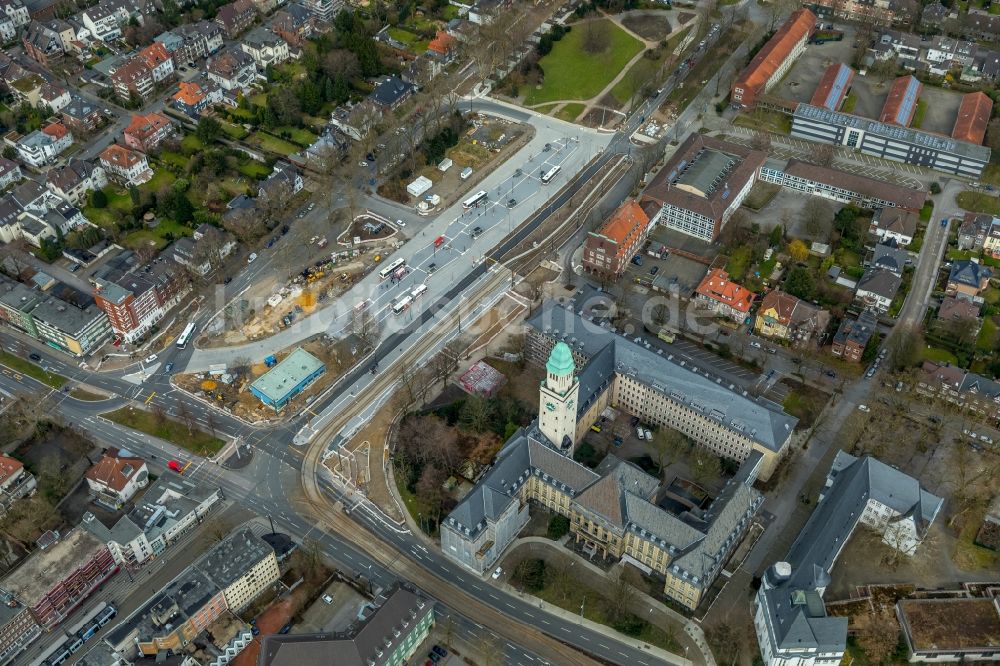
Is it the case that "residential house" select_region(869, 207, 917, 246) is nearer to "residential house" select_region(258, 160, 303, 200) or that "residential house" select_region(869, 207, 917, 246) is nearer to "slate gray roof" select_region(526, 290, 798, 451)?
"slate gray roof" select_region(526, 290, 798, 451)

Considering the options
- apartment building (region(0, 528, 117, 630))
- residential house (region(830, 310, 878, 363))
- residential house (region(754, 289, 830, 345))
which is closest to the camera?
apartment building (region(0, 528, 117, 630))

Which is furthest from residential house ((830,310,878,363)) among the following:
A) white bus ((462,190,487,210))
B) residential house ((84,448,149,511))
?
residential house ((84,448,149,511))

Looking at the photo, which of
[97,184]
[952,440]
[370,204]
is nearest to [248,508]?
[370,204]

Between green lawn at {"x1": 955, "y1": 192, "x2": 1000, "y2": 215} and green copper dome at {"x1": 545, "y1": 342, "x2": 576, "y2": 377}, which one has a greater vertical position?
green copper dome at {"x1": 545, "y1": 342, "x2": 576, "y2": 377}

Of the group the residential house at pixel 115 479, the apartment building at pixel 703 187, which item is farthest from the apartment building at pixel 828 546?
the residential house at pixel 115 479

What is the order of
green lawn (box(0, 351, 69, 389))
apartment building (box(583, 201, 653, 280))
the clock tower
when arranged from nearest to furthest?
the clock tower < green lawn (box(0, 351, 69, 389)) < apartment building (box(583, 201, 653, 280))

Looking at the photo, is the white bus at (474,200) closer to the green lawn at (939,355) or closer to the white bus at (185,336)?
the white bus at (185,336)
